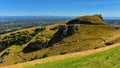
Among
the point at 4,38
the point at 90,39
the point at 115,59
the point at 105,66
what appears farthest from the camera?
the point at 4,38

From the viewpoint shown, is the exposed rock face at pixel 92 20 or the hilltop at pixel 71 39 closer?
the hilltop at pixel 71 39

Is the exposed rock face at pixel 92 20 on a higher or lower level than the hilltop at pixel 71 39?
higher

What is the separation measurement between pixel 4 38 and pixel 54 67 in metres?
158

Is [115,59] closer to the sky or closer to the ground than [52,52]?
closer to the sky

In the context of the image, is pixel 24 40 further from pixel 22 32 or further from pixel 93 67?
pixel 93 67

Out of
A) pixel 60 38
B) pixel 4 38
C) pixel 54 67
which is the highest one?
pixel 54 67

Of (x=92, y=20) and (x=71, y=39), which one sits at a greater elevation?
(x=92, y=20)

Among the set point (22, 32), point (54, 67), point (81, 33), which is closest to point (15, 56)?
point (81, 33)

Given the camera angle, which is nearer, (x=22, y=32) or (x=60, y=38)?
(x=60, y=38)

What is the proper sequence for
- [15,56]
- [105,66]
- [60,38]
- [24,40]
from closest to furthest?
Answer: 1. [105,66]
2. [60,38]
3. [15,56]
4. [24,40]

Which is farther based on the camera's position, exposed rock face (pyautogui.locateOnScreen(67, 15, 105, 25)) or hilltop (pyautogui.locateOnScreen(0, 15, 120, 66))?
exposed rock face (pyautogui.locateOnScreen(67, 15, 105, 25))

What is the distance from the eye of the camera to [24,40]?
163625mm

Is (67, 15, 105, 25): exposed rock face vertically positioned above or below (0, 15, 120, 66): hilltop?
above

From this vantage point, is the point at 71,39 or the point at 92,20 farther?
the point at 92,20
